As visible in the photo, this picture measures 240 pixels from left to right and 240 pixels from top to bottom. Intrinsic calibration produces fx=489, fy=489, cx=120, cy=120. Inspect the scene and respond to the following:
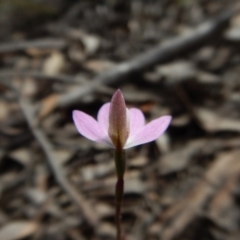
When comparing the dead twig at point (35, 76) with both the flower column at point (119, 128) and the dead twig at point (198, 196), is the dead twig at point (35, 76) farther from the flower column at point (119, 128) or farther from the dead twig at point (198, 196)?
the flower column at point (119, 128)

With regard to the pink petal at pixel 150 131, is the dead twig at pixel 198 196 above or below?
below

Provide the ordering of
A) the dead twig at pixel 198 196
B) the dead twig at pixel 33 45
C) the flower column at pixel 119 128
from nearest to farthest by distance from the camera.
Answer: the flower column at pixel 119 128, the dead twig at pixel 198 196, the dead twig at pixel 33 45

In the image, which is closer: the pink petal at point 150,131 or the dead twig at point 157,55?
the pink petal at point 150,131

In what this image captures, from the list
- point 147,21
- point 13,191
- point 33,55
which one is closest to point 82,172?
point 13,191

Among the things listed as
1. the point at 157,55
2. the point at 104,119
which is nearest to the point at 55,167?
the point at 157,55

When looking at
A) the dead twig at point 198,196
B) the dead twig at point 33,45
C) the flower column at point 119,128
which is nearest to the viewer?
the flower column at point 119,128

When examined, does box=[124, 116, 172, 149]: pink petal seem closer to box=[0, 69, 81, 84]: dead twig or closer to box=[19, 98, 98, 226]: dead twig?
box=[19, 98, 98, 226]: dead twig

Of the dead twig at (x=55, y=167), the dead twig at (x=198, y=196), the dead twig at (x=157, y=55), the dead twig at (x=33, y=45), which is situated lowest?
the dead twig at (x=198, y=196)

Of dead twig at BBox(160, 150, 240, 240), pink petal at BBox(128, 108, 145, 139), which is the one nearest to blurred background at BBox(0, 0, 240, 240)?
dead twig at BBox(160, 150, 240, 240)

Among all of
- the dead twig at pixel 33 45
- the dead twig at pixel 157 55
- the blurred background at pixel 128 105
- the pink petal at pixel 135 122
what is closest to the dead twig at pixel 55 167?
the blurred background at pixel 128 105
